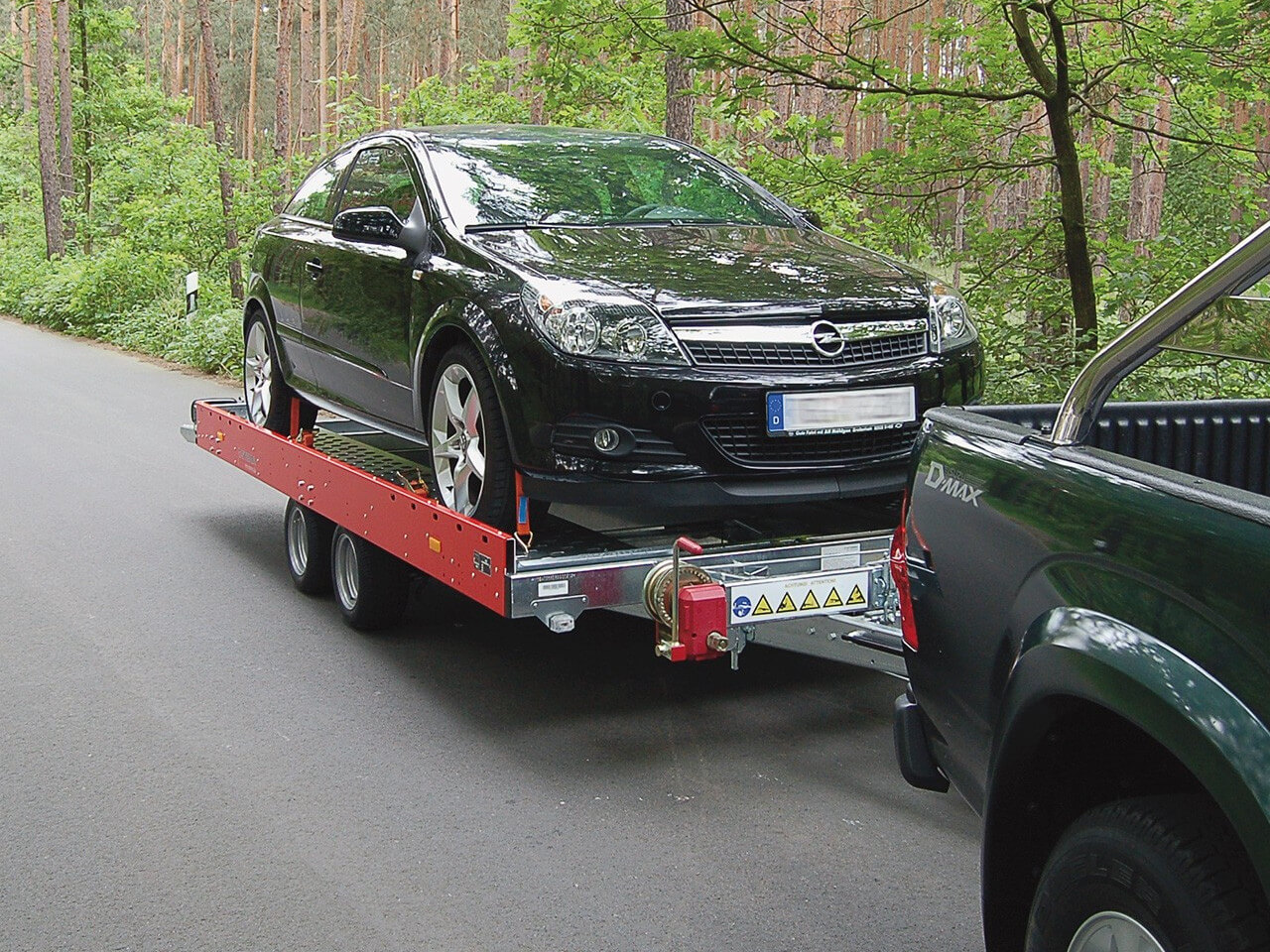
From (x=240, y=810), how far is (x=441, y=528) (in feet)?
4.14

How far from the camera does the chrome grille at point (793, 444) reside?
5109mm

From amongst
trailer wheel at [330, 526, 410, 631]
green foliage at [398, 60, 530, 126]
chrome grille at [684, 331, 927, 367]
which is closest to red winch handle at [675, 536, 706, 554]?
chrome grille at [684, 331, 927, 367]

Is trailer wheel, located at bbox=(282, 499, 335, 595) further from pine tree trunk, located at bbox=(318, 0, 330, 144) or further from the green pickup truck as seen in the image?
pine tree trunk, located at bbox=(318, 0, 330, 144)

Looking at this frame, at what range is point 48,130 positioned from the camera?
33156 mm

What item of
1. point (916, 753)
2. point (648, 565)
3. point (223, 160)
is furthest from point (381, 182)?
point (223, 160)

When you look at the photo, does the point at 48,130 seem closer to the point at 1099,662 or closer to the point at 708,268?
the point at 708,268

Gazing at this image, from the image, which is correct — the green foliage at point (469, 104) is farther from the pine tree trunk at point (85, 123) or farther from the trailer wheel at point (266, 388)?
the pine tree trunk at point (85, 123)

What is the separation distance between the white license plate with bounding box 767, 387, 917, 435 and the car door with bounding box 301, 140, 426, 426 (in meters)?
1.83

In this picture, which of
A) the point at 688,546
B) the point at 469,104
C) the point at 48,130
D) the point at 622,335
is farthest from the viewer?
the point at 48,130

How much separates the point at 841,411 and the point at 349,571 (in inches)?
106

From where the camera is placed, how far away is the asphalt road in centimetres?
389

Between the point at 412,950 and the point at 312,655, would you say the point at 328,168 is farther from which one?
the point at 412,950

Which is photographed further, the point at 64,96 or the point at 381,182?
the point at 64,96

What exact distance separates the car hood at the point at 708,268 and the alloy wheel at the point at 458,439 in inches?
21.6
